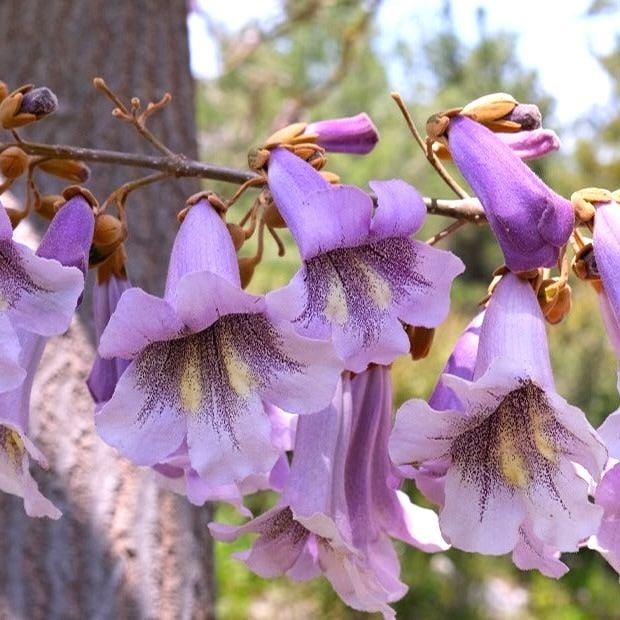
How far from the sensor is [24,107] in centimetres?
104

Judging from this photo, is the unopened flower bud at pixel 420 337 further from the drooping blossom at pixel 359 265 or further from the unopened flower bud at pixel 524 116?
the unopened flower bud at pixel 524 116

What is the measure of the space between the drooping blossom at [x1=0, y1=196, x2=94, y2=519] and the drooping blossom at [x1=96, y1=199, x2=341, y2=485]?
0.12m

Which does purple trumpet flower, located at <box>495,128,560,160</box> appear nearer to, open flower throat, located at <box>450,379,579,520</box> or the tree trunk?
open flower throat, located at <box>450,379,579,520</box>

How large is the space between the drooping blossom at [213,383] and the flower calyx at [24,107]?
0.78 feet

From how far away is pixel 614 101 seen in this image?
847 cm

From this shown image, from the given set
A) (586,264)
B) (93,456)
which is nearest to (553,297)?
(586,264)

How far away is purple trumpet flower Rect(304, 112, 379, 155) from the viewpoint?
1.16 metres

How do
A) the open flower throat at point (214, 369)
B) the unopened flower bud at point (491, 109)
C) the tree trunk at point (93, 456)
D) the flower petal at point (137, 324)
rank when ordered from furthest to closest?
the tree trunk at point (93, 456), the unopened flower bud at point (491, 109), the open flower throat at point (214, 369), the flower petal at point (137, 324)

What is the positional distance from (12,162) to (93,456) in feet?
2.76

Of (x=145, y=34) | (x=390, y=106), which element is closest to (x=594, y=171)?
(x=390, y=106)

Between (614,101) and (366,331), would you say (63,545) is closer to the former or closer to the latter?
(366,331)

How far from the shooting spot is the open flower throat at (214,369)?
0.91 m

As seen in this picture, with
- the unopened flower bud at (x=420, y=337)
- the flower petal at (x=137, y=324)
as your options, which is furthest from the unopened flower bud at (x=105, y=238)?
the unopened flower bud at (x=420, y=337)

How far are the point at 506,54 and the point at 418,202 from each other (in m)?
5.16
